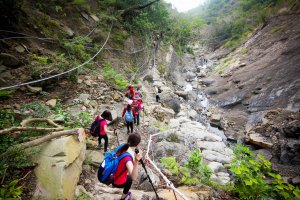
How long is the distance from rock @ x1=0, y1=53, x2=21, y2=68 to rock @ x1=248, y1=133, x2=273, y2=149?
12.2 m

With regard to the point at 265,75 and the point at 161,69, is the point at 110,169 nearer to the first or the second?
the point at 161,69

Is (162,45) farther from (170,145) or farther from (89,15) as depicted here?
(170,145)

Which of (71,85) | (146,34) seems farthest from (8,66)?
(146,34)

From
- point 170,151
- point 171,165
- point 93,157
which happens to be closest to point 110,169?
point 93,157

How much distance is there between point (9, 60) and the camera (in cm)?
679

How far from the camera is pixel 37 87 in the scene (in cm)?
717

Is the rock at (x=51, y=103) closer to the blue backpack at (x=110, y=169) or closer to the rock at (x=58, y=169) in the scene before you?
the rock at (x=58, y=169)

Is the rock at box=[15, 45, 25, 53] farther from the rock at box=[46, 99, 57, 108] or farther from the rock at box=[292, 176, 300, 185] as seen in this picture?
the rock at box=[292, 176, 300, 185]

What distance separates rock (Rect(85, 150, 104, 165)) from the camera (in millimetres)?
4950

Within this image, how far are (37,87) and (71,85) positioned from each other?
134 cm

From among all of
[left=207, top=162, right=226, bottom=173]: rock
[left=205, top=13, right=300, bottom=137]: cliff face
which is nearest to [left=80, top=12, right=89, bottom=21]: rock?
[left=207, top=162, right=226, bottom=173]: rock

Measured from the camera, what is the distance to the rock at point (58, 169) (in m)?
3.23

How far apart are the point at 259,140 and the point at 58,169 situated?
36.7ft

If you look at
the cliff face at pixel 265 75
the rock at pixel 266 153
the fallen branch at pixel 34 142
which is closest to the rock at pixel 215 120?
the cliff face at pixel 265 75
